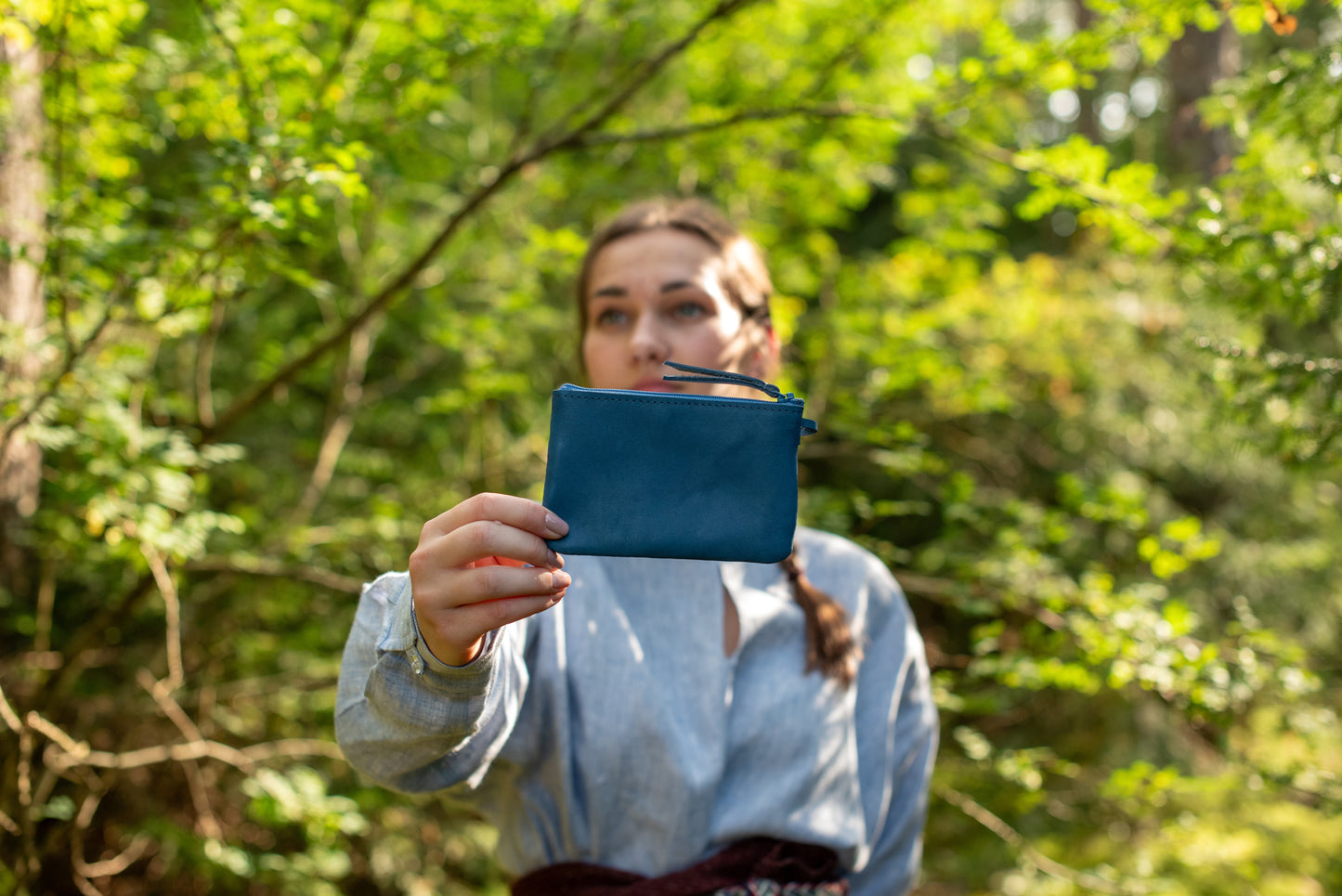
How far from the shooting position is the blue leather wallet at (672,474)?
1.04 m

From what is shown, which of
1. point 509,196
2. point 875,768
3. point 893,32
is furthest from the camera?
point 509,196

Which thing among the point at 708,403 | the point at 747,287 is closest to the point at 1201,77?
the point at 747,287

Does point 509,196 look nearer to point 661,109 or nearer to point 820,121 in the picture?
point 661,109

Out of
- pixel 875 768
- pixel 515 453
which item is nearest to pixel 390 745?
pixel 875 768

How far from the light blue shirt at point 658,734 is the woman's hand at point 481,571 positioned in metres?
0.23

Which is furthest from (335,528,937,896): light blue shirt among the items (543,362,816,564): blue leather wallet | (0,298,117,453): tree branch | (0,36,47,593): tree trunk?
(0,36,47,593): tree trunk

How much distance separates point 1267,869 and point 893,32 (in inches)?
181

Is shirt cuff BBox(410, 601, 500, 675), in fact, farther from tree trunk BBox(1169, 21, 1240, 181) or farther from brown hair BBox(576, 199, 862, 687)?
tree trunk BBox(1169, 21, 1240, 181)

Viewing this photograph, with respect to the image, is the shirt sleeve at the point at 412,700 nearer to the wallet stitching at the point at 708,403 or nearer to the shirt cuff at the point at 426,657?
the shirt cuff at the point at 426,657

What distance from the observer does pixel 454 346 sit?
2.91m

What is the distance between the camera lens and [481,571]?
97 cm

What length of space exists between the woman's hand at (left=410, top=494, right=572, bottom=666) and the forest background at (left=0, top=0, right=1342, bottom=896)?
95 centimetres

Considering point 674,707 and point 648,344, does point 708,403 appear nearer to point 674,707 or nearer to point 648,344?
point 648,344

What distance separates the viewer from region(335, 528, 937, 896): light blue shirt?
4.49ft
